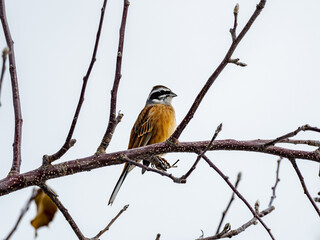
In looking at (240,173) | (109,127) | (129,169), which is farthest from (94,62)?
(129,169)

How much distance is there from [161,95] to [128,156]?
18.6 ft

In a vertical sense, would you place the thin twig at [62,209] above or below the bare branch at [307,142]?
below

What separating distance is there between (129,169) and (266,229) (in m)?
3.61

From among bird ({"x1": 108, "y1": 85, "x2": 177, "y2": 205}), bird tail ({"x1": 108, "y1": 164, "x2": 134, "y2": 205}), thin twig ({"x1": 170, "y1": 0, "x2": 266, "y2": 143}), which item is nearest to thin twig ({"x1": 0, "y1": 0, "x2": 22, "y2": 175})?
thin twig ({"x1": 170, "y1": 0, "x2": 266, "y2": 143})

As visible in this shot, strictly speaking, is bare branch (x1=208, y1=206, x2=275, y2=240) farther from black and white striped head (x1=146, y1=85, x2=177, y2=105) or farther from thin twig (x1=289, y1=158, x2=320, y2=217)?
black and white striped head (x1=146, y1=85, x2=177, y2=105)

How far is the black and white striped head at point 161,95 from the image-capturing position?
9352 millimetres

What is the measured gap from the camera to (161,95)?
9461 mm

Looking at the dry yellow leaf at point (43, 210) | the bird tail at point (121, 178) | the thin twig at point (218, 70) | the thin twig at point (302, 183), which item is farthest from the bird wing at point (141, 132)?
the thin twig at point (302, 183)

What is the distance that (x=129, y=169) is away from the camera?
269 inches

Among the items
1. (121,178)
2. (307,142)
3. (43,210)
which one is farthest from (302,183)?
(121,178)

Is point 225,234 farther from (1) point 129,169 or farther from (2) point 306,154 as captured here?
(1) point 129,169

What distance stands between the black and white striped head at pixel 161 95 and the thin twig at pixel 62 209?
5.33 m

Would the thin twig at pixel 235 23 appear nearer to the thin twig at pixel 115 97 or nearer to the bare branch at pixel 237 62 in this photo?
the bare branch at pixel 237 62

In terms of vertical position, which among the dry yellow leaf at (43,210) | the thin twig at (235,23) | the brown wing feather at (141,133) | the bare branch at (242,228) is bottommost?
the bare branch at (242,228)
